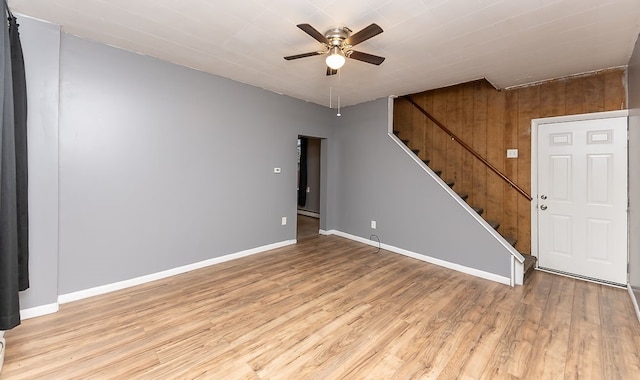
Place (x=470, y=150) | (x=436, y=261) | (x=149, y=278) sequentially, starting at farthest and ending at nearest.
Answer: (x=470, y=150) → (x=436, y=261) → (x=149, y=278)

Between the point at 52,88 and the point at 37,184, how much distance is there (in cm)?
88

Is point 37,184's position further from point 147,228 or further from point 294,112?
point 294,112

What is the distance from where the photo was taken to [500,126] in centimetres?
402

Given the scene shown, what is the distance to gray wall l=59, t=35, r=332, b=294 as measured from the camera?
8.55 ft

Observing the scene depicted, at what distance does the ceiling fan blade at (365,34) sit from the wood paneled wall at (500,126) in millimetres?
2987

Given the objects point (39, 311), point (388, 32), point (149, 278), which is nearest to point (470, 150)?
point (388, 32)

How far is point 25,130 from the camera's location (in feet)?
7.02

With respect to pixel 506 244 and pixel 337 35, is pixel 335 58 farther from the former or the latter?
pixel 506 244

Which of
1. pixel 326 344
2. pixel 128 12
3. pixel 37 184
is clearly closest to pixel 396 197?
pixel 326 344

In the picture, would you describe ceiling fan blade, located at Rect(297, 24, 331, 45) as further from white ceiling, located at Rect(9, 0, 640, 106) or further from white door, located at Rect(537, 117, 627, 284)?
white door, located at Rect(537, 117, 627, 284)

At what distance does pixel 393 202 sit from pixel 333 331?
2.72m

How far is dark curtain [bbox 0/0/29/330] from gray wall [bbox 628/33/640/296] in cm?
522

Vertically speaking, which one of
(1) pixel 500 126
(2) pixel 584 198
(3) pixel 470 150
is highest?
(1) pixel 500 126

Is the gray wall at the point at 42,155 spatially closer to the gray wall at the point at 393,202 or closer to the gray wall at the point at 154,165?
the gray wall at the point at 154,165
